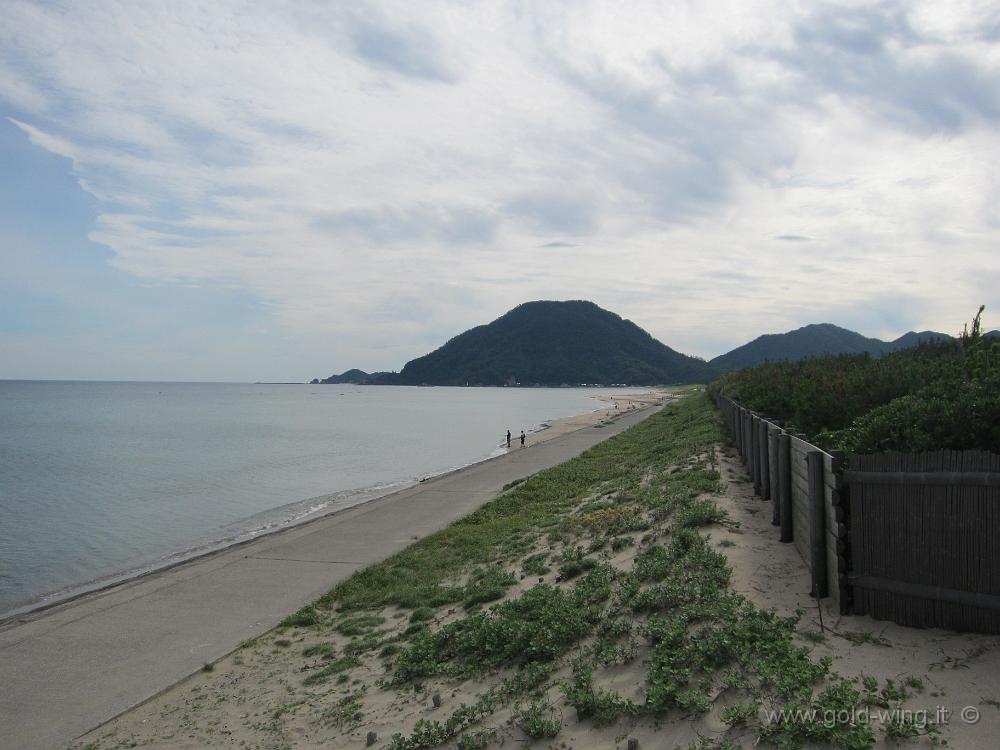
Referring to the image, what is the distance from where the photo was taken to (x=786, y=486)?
8.40m

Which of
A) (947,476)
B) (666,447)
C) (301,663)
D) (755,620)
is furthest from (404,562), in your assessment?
(666,447)

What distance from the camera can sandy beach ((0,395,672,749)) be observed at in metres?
8.28

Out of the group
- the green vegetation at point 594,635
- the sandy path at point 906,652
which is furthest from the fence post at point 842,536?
the green vegetation at point 594,635

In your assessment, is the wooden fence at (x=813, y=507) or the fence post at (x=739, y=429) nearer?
the wooden fence at (x=813, y=507)

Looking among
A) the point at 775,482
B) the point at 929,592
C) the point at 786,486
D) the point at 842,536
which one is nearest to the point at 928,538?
the point at 929,592

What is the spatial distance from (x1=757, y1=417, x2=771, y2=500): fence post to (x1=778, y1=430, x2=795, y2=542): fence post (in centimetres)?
179

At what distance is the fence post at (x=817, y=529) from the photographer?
6.32 metres

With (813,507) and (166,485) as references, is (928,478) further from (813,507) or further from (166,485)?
(166,485)

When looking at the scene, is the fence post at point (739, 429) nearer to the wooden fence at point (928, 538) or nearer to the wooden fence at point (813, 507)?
the wooden fence at point (813, 507)

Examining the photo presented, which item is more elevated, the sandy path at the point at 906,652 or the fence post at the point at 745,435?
the fence post at the point at 745,435

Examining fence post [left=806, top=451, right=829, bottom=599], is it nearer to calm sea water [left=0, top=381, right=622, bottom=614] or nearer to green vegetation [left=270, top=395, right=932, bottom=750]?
green vegetation [left=270, top=395, right=932, bottom=750]

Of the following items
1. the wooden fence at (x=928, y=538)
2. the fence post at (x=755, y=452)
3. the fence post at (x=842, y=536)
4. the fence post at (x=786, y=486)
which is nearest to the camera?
the wooden fence at (x=928, y=538)

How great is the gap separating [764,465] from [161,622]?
10388 millimetres

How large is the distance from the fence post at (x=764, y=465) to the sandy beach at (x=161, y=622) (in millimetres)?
7951
